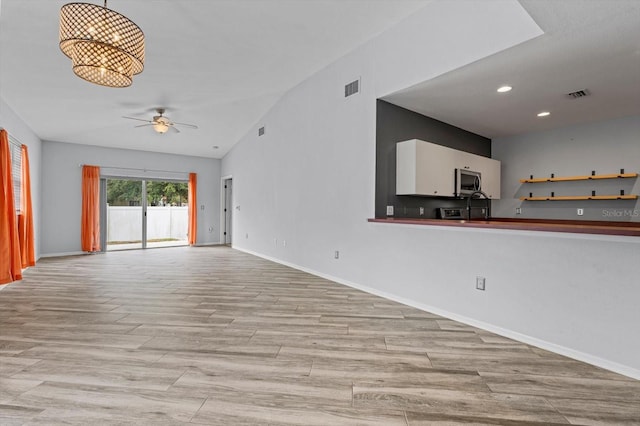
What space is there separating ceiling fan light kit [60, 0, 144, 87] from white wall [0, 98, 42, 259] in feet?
11.3

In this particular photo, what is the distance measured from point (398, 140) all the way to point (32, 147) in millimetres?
7299

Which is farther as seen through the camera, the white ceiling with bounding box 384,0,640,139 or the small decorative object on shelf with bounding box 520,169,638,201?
the small decorative object on shelf with bounding box 520,169,638,201

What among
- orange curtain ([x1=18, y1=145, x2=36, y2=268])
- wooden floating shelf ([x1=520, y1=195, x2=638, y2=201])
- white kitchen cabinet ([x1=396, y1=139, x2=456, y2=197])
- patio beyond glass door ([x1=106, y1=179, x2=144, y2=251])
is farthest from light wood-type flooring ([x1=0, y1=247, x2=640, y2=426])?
patio beyond glass door ([x1=106, y1=179, x2=144, y2=251])

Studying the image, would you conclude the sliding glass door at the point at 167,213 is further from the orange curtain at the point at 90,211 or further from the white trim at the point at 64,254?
the white trim at the point at 64,254

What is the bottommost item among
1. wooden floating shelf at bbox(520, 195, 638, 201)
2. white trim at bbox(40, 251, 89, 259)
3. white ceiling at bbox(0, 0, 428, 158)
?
white trim at bbox(40, 251, 89, 259)

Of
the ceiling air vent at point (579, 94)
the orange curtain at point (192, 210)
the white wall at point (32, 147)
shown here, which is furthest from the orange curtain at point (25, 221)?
the ceiling air vent at point (579, 94)

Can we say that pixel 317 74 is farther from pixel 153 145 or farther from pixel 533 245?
pixel 153 145

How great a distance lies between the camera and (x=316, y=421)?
164cm

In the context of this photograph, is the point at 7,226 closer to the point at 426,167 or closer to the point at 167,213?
the point at 167,213

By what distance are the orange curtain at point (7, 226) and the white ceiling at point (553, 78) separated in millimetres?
5490

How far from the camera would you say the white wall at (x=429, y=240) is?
2.29 meters

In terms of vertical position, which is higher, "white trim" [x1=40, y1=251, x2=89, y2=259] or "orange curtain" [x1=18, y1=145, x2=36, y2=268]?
"orange curtain" [x1=18, y1=145, x2=36, y2=268]

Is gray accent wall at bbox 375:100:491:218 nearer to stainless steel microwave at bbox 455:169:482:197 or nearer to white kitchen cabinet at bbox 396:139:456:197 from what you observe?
white kitchen cabinet at bbox 396:139:456:197

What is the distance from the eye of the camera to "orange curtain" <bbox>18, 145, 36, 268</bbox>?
5418 millimetres
